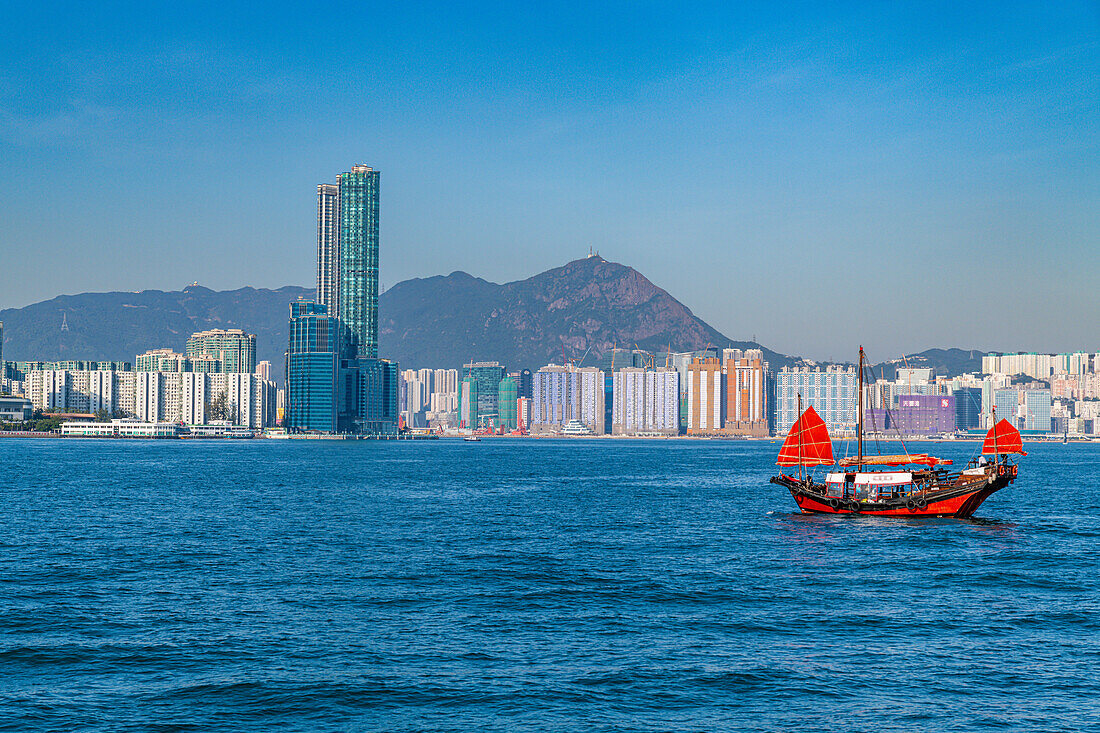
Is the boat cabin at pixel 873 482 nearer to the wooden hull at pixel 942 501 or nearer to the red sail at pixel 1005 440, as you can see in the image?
the wooden hull at pixel 942 501

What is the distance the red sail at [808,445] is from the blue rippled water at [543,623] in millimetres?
5700

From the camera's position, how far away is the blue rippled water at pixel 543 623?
3048 cm

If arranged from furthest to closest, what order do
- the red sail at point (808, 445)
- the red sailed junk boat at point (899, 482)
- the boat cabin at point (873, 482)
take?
the red sail at point (808, 445) → the boat cabin at point (873, 482) → the red sailed junk boat at point (899, 482)

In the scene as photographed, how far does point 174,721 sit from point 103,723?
1.95 meters

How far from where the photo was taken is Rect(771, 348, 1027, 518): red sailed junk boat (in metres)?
82.0

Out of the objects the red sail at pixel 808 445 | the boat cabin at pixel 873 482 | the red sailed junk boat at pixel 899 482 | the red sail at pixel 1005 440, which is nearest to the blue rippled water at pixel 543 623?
the red sailed junk boat at pixel 899 482

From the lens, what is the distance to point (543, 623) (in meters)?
41.5

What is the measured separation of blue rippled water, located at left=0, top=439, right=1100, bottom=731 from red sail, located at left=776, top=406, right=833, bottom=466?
5700mm

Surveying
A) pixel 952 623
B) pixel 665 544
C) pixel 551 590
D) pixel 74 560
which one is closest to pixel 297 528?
pixel 74 560

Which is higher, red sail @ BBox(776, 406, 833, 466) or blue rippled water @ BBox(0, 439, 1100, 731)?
red sail @ BBox(776, 406, 833, 466)

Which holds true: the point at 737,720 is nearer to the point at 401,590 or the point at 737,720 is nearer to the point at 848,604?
the point at 848,604

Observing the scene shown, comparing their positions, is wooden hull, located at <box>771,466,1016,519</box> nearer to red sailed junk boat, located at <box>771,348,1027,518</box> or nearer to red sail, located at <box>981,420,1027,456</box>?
red sailed junk boat, located at <box>771,348,1027,518</box>

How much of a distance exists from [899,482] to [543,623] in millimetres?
50946

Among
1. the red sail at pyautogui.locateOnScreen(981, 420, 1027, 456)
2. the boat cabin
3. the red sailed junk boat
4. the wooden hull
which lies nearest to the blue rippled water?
the wooden hull
